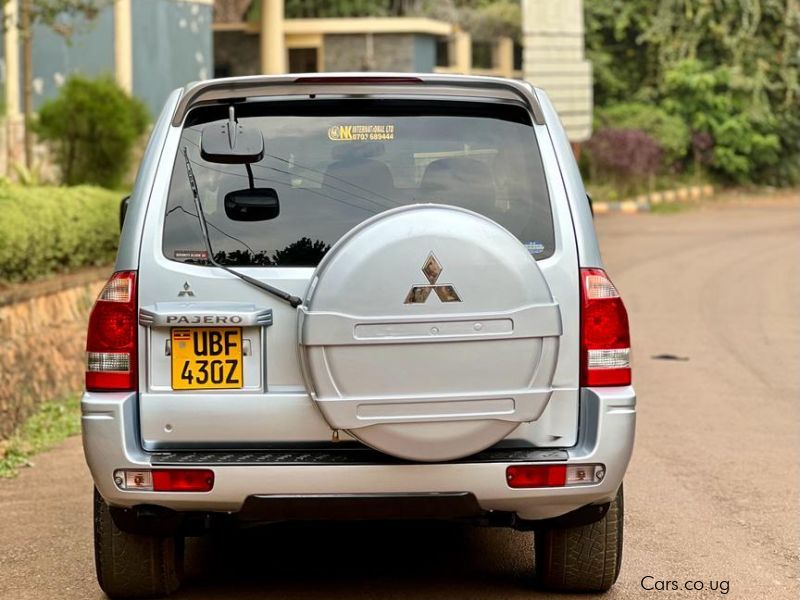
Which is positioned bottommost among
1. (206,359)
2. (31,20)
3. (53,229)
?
(53,229)

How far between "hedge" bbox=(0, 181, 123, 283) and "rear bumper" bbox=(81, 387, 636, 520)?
6087 mm

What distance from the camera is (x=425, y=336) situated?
4.34m

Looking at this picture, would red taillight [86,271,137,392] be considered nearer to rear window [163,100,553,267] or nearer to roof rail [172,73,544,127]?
rear window [163,100,553,267]

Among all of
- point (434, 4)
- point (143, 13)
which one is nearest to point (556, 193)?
point (143, 13)

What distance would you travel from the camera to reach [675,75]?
31.4 meters

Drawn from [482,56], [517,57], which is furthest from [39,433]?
[517,57]

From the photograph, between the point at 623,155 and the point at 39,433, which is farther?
the point at 623,155

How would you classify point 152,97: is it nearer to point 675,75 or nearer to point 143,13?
point 143,13

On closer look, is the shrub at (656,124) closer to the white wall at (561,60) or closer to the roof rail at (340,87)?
the white wall at (561,60)

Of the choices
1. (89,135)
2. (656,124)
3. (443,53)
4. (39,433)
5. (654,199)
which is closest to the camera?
(39,433)

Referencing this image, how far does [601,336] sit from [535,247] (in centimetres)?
35

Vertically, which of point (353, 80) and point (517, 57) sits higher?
point (353, 80)

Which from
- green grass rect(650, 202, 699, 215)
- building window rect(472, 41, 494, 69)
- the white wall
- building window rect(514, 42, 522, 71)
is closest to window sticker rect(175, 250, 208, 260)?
the white wall

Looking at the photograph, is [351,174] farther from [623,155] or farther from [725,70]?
[725,70]
